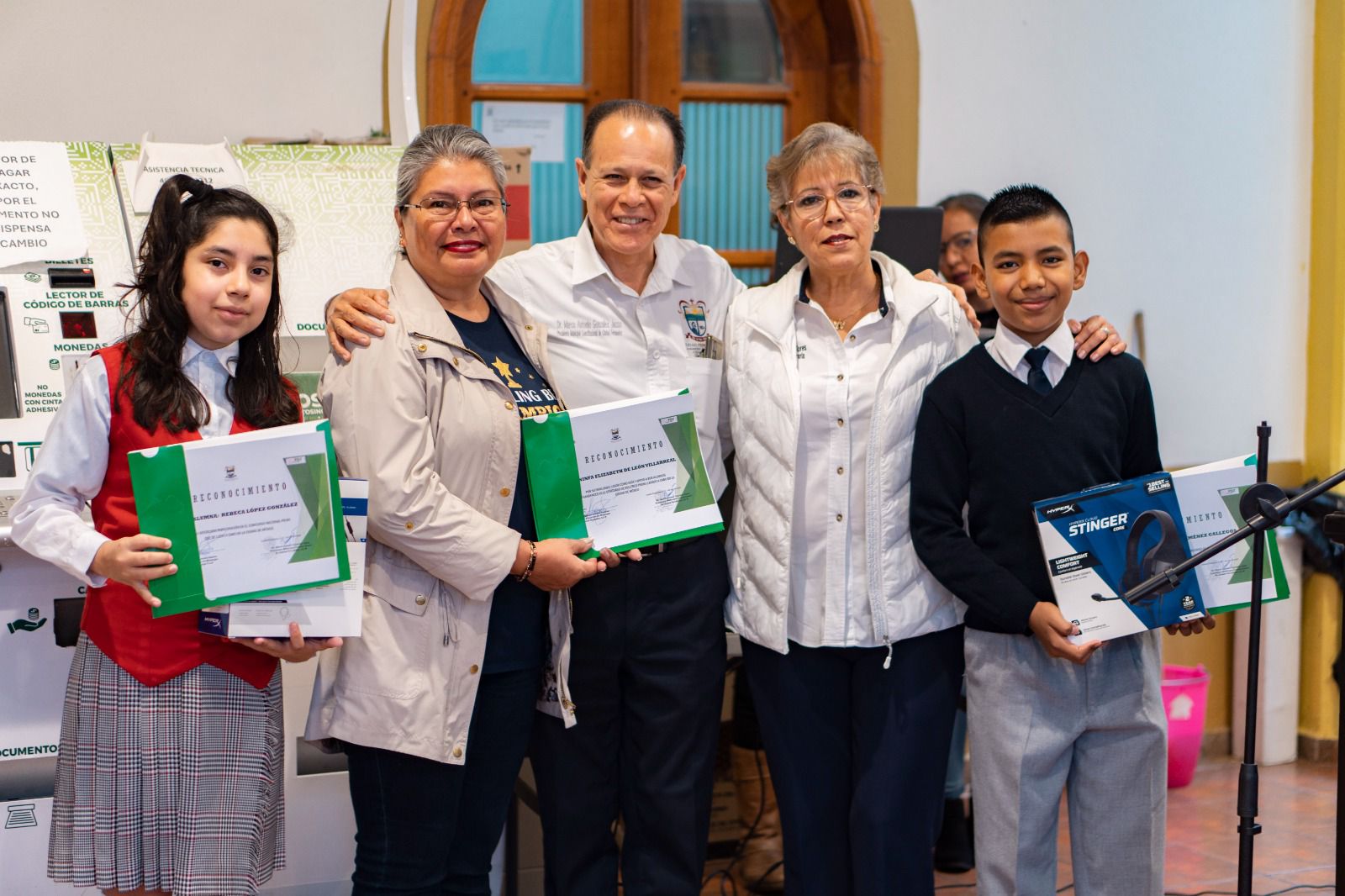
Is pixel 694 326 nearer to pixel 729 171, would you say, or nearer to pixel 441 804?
pixel 441 804

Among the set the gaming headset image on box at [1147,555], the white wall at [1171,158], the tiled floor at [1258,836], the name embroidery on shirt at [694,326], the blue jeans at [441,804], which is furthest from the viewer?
the white wall at [1171,158]

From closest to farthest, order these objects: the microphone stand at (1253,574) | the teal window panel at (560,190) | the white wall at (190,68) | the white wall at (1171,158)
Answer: the microphone stand at (1253,574) → the white wall at (190,68) → the teal window panel at (560,190) → the white wall at (1171,158)

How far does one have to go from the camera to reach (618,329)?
231 cm

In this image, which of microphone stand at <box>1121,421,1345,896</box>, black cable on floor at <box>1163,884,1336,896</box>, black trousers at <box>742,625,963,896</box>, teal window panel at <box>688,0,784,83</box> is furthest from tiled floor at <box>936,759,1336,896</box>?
teal window panel at <box>688,0,784,83</box>

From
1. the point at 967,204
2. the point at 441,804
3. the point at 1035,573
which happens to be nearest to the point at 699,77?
the point at 967,204

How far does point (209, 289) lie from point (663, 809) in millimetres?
1231

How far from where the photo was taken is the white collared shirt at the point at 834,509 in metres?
2.22

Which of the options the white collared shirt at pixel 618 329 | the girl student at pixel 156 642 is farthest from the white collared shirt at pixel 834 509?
the girl student at pixel 156 642

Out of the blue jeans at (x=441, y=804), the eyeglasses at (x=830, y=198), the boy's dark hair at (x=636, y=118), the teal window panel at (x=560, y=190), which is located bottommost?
the blue jeans at (x=441, y=804)

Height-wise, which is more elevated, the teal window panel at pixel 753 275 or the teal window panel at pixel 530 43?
the teal window panel at pixel 530 43

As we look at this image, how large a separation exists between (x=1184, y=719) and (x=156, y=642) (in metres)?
3.40

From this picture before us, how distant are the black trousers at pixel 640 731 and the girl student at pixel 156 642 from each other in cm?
53

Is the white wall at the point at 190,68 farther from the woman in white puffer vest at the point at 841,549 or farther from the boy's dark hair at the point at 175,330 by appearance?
the woman in white puffer vest at the point at 841,549

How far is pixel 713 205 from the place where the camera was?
4062 millimetres
